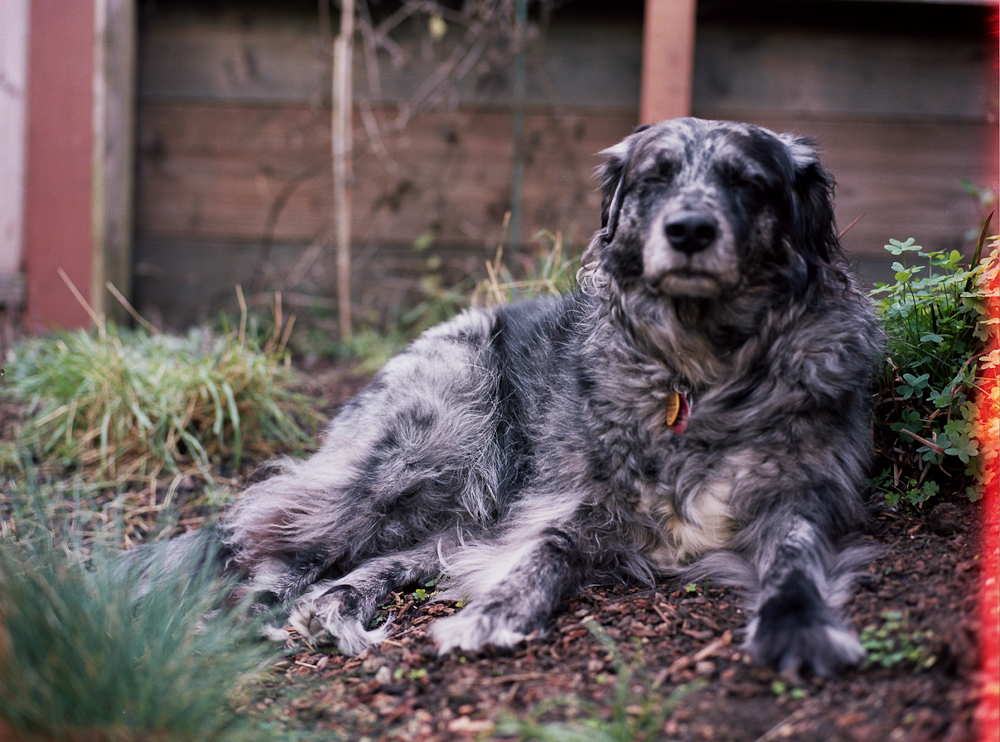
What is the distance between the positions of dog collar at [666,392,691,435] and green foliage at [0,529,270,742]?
1.45 metres

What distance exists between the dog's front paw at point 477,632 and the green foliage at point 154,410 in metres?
2.05

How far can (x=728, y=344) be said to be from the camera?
2.82 meters

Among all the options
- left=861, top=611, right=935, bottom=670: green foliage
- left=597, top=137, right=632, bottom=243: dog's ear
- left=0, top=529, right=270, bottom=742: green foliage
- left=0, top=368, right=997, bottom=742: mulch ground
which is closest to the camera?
left=0, top=529, right=270, bottom=742: green foliage

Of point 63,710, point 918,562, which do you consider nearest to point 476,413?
point 918,562

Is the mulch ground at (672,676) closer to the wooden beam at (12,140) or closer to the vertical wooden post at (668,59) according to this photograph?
the vertical wooden post at (668,59)

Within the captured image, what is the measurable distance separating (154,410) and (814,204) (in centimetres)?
324

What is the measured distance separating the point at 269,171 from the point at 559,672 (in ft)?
16.1

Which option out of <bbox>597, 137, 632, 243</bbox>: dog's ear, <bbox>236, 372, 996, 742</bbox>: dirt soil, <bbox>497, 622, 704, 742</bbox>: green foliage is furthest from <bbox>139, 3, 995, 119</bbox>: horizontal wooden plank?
<bbox>497, 622, 704, 742</bbox>: green foliage

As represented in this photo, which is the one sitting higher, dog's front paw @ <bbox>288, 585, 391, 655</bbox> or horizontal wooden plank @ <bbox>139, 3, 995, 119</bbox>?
horizontal wooden plank @ <bbox>139, 3, 995, 119</bbox>

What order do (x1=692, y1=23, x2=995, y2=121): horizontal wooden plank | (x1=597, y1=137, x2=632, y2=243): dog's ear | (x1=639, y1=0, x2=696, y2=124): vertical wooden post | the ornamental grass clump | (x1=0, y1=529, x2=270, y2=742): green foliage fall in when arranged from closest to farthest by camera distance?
1. (x1=0, y1=529, x2=270, y2=742): green foliage
2. (x1=597, y1=137, x2=632, y2=243): dog's ear
3. the ornamental grass clump
4. (x1=639, y1=0, x2=696, y2=124): vertical wooden post
5. (x1=692, y1=23, x2=995, y2=121): horizontal wooden plank

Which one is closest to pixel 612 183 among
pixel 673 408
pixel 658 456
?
A: pixel 673 408

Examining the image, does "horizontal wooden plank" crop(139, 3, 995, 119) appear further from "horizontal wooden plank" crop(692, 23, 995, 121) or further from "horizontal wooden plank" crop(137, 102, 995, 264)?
"horizontal wooden plank" crop(137, 102, 995, 264)

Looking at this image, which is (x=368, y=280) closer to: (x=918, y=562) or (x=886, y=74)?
(x=886, y=74)

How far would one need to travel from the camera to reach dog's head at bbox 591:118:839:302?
253 centimetres
